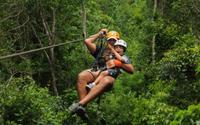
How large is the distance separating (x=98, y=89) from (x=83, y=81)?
25 centimetres

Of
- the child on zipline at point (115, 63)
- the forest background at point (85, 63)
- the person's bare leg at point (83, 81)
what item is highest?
the child on zipline at point (115, 63)

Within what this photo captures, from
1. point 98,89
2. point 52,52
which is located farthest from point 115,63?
point 52,52

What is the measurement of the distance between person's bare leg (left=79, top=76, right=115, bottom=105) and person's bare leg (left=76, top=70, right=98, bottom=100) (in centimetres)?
11

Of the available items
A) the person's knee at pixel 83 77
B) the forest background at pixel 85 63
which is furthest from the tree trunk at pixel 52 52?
the person's knee at pixel 83 77

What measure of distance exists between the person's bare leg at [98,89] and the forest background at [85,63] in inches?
265

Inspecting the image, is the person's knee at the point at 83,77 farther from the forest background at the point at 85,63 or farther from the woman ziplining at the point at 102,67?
the forest background at the point at 85,63

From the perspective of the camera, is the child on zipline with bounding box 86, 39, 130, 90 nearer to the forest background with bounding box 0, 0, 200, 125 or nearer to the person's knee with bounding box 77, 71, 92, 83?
the person's knee with bounding box 77, 71, 92, 83

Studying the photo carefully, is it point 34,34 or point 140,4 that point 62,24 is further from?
point 140,4

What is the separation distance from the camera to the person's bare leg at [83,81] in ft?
19.1

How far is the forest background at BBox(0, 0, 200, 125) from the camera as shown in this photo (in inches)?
526

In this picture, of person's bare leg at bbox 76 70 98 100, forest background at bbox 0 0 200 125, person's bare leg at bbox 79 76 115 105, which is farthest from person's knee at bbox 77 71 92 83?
forest background at bbox 0 0 200 125

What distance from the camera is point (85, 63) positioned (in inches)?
691

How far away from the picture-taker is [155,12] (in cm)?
1867

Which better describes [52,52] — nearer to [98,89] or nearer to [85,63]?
[85,63]
